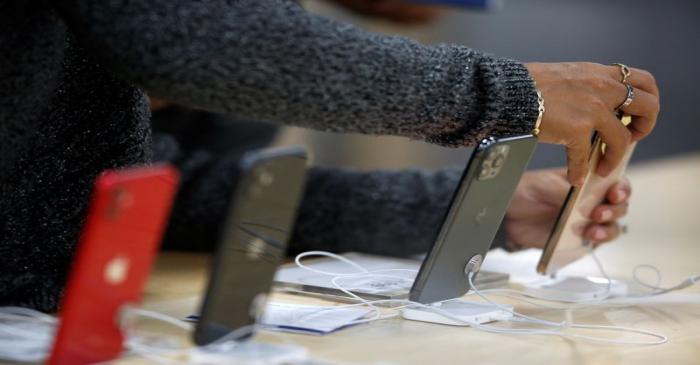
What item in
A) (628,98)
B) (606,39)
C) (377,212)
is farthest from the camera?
(606,39)

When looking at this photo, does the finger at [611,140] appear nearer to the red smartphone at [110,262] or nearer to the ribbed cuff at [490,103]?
the ribbed cuff at [490,103]

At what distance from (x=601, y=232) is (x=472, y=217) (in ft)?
1.18

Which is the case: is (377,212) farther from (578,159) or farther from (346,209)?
(578,159)

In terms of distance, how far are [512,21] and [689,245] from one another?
2409mm

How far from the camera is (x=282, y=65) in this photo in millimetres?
694

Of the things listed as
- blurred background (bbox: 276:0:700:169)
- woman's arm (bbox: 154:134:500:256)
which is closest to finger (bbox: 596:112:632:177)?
woman's arm (bbox: 154:134:500:256)

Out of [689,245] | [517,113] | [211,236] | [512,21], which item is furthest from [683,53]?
[517,113]

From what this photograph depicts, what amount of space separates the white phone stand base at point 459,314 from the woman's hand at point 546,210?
31 cm

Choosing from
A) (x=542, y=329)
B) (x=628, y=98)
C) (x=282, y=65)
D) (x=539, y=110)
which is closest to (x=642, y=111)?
(x=628, y=98)

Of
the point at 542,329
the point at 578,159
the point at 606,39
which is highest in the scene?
the point at 578,159

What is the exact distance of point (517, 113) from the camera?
2.79 ft

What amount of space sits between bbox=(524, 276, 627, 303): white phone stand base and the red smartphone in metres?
0.52

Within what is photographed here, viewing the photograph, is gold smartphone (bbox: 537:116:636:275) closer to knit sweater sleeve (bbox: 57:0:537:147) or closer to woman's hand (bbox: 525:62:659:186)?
woman's hand (bbox: 525:62:659:186)

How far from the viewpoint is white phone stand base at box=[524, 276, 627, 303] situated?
1.04 metres
